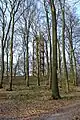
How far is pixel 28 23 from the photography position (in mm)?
39500

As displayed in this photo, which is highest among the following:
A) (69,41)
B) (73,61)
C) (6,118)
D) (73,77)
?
(69,41)

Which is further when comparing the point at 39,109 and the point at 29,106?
the point at 29,106

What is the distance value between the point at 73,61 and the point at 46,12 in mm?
15447

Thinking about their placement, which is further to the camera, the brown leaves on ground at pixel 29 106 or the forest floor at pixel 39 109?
the brown leaves on ground at pixel 29 106

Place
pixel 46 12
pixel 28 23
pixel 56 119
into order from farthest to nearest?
pixel 28 23
pixel 46 12
pixel 56 119

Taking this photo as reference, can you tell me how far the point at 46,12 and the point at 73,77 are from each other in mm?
14965

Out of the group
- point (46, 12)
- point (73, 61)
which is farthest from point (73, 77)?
point (46, 12)

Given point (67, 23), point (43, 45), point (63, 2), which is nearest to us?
point (63, 2)

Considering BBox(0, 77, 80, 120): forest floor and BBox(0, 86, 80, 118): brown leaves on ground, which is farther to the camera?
BBox(0, 86, 80, 118): brown leaves on ground

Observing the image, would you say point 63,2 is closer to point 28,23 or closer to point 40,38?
point 28,23

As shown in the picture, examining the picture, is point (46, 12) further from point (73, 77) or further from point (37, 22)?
point (73, 77)

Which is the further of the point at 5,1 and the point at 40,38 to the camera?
the point at 40,38

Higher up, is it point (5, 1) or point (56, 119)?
point (5, 1)

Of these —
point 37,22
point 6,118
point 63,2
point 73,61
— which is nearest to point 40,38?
point 37,22
